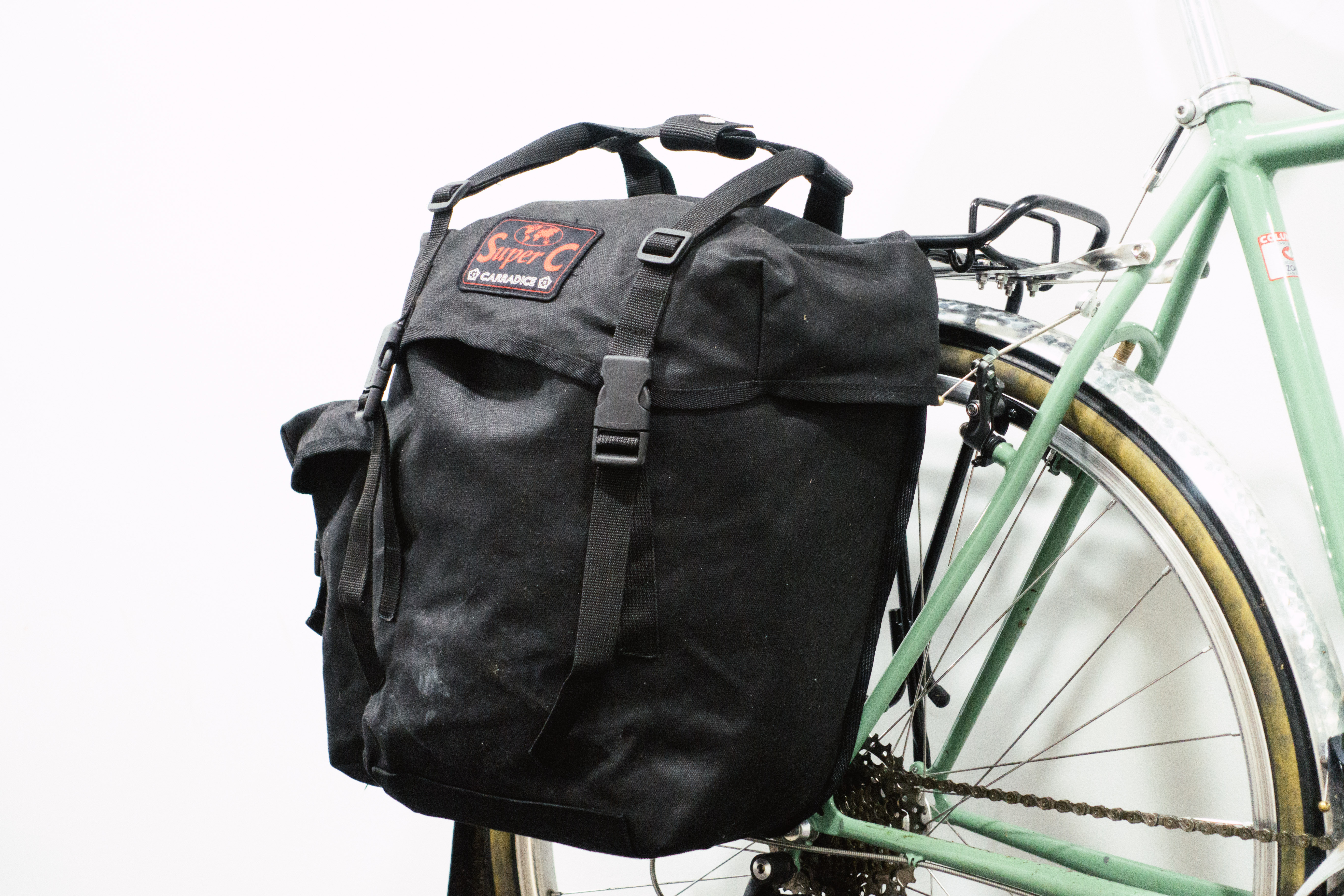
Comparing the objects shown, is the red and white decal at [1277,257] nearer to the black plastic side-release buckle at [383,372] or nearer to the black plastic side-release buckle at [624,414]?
the black plastic side-release buckle at [624,414]

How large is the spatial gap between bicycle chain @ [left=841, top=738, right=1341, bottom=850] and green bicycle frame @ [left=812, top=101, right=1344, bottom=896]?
0.14 feet

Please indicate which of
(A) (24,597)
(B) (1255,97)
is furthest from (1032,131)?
(A) (24,597)

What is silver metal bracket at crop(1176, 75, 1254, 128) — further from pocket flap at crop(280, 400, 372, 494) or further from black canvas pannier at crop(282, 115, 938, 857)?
pocket flap at crop(280, 400, 372, 494)

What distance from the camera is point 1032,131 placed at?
0.87 m

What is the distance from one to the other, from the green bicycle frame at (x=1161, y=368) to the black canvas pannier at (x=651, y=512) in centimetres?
6

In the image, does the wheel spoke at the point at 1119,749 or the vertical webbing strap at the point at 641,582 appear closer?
the vertical webbing strap at the point at 641,582

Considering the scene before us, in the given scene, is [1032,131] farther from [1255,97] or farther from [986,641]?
[986,641]

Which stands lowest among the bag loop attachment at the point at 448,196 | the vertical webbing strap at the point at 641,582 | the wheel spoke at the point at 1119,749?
the wheel spoke at the point at 1119,749

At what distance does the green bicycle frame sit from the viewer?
21.9 inches

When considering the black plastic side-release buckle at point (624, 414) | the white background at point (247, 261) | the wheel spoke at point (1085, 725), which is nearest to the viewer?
the black plastic side-release buckle at point (624, 414)

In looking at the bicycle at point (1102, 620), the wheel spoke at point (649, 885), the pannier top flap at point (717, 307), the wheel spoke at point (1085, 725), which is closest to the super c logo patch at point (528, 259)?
the pannier top flap at point (717, 307)

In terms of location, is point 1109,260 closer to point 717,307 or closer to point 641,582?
point 717,307

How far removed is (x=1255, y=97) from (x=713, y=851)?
3.07ft

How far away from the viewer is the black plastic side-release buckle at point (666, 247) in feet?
1.80
